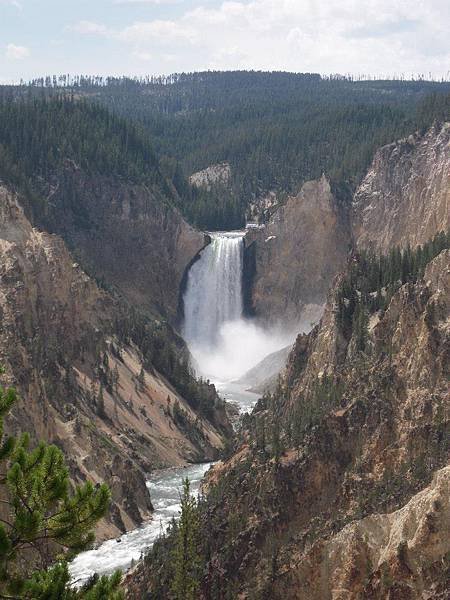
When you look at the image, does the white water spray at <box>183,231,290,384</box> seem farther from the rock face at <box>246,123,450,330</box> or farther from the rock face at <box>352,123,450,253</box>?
the rock face at <box>352,123,450,253</box>

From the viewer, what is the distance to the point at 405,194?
4348 inches

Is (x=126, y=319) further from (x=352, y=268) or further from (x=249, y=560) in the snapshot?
(x=249, y=560)

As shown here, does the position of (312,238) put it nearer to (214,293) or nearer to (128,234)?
(214,293)

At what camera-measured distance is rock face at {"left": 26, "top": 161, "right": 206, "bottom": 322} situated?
123938 millimetres

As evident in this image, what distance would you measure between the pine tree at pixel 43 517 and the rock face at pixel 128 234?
97.7 metres

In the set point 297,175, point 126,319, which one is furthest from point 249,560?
point 297,175

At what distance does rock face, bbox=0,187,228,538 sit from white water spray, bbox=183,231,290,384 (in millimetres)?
32720

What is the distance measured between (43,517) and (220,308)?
10512cm

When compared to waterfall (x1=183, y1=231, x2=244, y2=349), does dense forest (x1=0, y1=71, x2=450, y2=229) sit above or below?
above

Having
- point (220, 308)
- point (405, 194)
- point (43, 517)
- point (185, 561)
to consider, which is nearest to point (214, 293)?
point (220, 308)

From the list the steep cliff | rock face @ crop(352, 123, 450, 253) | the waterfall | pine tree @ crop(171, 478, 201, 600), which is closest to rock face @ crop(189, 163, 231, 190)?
the waterfall

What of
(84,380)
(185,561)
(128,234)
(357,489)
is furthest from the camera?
(128,234)

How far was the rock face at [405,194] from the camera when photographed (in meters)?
98.3

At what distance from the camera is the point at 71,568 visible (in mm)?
47781
